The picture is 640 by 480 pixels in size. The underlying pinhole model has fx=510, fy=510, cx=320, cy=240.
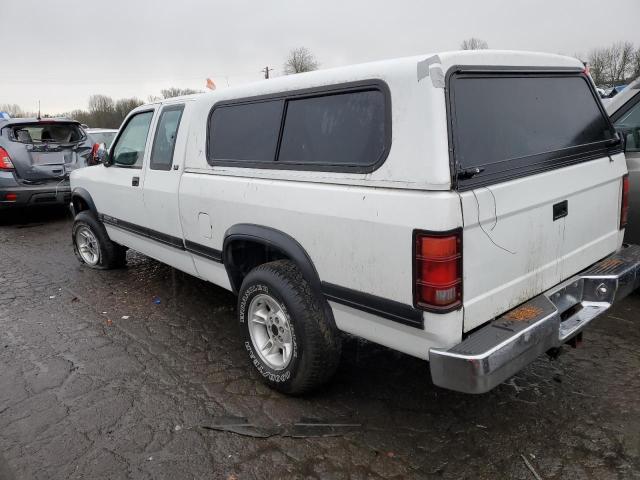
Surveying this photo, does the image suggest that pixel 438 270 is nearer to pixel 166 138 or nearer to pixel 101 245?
pixel 166 138

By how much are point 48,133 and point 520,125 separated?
28.1 feet

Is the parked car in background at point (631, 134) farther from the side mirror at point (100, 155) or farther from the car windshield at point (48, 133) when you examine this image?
the car windshield at point (48, 133)

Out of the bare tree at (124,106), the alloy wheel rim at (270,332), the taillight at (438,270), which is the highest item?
the bare tree at (124,106)

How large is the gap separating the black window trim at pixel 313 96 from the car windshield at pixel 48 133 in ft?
21.1

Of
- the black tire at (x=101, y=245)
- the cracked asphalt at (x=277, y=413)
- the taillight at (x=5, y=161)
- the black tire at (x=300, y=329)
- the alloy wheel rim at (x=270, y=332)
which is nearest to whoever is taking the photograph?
the cracked asphalt at (x=277, y=413)

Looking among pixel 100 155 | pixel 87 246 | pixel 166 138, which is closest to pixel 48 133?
pixel 87 246

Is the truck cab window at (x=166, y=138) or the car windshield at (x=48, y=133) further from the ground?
the car windshield at (x=48, y=133)

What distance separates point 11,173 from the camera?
8.20 m

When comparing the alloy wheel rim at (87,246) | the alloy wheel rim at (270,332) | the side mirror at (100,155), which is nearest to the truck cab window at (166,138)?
the side mirror at (100,155)

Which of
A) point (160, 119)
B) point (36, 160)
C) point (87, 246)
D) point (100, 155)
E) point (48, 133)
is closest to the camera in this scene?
point (160, 119)

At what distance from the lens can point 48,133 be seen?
350 inches

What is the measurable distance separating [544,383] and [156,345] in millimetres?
2807

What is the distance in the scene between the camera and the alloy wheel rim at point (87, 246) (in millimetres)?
5828

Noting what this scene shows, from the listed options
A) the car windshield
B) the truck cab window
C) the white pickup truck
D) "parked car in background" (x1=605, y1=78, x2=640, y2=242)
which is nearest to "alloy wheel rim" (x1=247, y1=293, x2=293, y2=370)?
the white pickup truck
